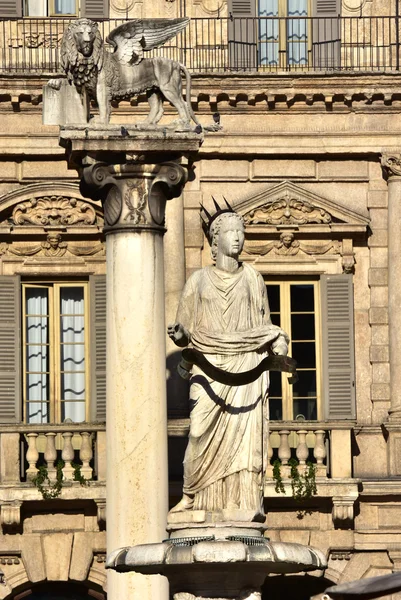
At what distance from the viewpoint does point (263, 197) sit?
39375 millimetres

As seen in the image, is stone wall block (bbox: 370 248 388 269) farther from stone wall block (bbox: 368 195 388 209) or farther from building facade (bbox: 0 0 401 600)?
stone wall block (bbox: 368 195 388 209)

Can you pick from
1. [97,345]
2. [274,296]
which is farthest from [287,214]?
[97,345]

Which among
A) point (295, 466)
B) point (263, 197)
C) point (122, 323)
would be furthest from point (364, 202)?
point (122, 323)

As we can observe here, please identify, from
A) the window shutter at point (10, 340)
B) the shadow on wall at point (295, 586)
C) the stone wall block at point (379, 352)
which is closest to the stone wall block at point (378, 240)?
the stone wall block at point (379, 352)

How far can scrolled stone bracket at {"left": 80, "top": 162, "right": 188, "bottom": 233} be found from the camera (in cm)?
2895

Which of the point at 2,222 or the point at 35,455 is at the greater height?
the point at 2,222

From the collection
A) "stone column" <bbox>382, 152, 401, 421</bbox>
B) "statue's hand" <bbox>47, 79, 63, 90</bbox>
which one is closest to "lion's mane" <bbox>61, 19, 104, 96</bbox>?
"statue's hand" <bbox>47, 79, 63, 90</bbox>

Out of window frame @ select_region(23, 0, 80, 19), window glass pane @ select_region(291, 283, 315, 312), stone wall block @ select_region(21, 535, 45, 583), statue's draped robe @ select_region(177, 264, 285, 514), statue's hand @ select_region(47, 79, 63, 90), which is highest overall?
window frame @ select_region(23, 0, 80, 19)

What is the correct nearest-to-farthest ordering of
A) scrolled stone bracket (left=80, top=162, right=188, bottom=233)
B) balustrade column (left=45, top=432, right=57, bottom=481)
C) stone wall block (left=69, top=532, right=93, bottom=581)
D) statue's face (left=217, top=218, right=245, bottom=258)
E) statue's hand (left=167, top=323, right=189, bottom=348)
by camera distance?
statue's hand (left=167, top=323, right=189, bottom=348) < statue's face (left=217, top=218, right=245, bottom=258) < scrolled stone bracket (left=80, top=162, right=188, bottom=233) < balustrade column (left=45, top=432, right=57, bottom=481) < stone wall block (left=69, top=532, right=93, bottom=581)

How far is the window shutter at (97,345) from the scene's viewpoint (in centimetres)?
3925

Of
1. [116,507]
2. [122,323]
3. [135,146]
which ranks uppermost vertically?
[135,146]

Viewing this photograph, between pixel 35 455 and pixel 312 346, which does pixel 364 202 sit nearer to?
pixel 312 346

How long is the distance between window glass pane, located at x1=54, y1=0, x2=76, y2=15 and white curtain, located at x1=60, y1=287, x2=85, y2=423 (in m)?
3.94

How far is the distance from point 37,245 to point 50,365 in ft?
5.63
